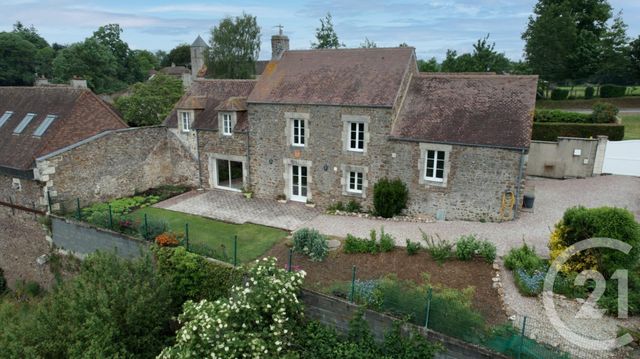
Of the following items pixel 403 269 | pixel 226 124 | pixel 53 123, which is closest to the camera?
pixel 403 269

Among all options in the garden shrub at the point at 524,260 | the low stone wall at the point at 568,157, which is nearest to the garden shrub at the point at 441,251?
the garden shrub at the point at 524,260

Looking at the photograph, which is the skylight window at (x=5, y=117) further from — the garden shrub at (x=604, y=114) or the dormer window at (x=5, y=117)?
the garden shrub at (x=604, y=114)

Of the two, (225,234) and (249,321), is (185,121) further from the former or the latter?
(249,321)

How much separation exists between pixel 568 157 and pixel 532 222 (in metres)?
8.34

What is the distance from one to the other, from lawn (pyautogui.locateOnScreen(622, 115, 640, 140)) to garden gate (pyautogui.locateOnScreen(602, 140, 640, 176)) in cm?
517

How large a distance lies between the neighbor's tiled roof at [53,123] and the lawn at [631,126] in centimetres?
3293

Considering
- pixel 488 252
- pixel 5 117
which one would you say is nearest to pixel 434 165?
pixel 488 252

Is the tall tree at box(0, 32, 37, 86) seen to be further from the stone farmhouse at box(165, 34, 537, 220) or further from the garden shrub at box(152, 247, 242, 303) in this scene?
the garden shrub at box(152, 247, 242, 303)

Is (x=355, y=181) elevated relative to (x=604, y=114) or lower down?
lower down

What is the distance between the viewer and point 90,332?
990 cm

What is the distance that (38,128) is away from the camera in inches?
746

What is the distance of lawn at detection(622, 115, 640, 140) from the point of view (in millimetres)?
28844

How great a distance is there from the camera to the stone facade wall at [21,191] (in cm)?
1711

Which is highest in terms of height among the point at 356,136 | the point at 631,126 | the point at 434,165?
the point at 356,136
